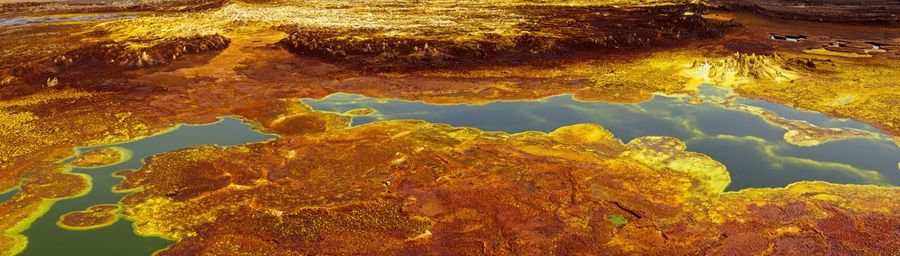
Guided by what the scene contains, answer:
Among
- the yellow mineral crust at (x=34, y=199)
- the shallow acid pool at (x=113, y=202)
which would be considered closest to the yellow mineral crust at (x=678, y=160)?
the shallow acid pool at (x=113, y=202)

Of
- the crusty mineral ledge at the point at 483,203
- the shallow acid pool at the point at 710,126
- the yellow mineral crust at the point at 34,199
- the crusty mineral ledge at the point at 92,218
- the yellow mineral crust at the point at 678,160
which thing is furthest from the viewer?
the shallow acid pool at the point at 710,126

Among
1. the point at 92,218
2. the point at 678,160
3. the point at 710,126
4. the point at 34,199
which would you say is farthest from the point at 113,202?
the point at 710,126

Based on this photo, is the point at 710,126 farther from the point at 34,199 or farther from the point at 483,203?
the point at 34,199

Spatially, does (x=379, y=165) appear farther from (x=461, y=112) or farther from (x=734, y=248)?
(x=734, y=248)

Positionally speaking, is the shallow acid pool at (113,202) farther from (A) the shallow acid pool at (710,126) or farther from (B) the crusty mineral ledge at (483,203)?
(A) the shallow acid pool at (710,126)

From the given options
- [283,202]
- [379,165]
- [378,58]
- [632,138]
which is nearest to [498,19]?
[378,58]

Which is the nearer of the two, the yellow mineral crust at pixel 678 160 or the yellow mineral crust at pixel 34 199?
the yellow mineral crust at pixel 34 199
